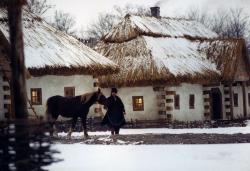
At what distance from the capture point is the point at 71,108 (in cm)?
2148

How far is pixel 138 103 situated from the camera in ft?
100

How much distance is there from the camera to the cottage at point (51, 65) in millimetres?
24953

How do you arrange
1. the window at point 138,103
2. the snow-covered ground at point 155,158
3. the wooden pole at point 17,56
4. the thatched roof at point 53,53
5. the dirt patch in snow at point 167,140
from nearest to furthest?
the wooden pole at point 17,56, the snow-covered ground at point 155,158, the dirt patch in snow at point 167,140, the thatched roof at point 53,53, the window at point 138,103

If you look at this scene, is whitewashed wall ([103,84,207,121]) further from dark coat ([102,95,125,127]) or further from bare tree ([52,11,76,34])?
bare tree ([52,11,76,34])

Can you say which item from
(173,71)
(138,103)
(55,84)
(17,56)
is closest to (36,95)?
(55,84)

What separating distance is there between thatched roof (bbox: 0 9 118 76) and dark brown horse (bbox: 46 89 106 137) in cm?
319

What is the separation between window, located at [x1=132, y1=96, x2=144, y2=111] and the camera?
100.0ft

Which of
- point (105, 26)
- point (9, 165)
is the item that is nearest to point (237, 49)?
point (9, 165)

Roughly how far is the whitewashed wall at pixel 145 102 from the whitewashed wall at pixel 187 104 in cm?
108

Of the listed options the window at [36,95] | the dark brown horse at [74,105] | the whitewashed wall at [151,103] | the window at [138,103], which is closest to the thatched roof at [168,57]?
the whitewashed wall at [151,103]

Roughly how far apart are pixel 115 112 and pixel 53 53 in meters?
6.50

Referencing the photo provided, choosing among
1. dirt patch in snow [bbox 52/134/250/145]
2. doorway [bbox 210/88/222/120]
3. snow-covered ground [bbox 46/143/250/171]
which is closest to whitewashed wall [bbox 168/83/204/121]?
doorway [bbox 210/88/222/120]

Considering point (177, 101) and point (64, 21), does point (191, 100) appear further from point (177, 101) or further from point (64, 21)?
point (64, 21)

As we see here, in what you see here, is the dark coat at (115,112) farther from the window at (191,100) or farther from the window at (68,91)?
the window at (191,100)
